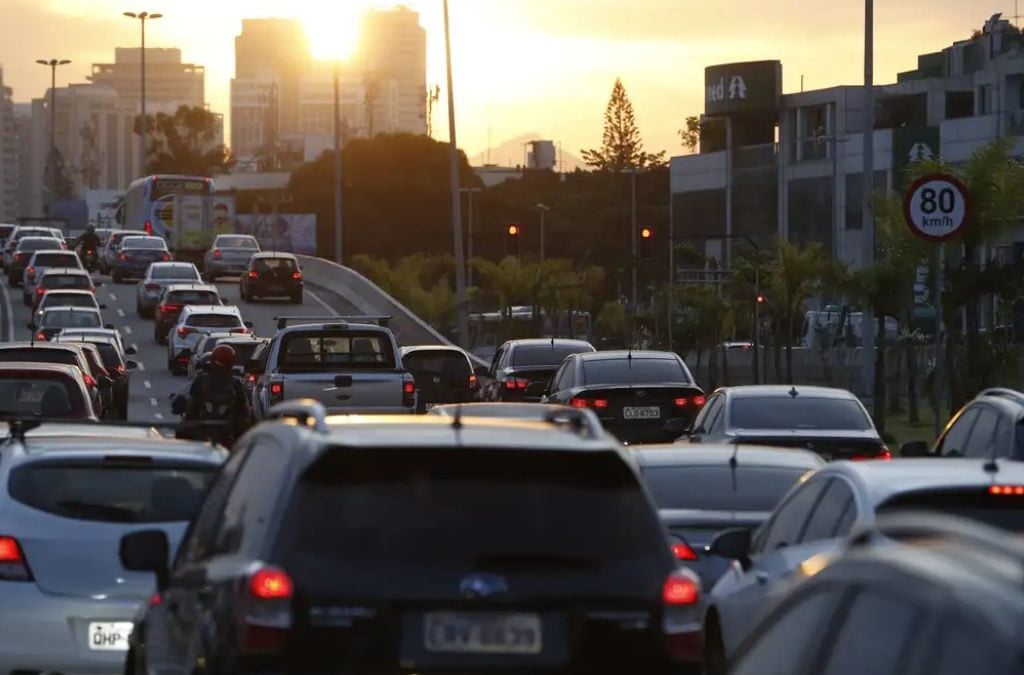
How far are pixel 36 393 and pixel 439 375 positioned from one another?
48.3 feet

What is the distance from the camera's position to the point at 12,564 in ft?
33.8

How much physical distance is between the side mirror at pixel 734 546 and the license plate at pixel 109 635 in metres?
2.80

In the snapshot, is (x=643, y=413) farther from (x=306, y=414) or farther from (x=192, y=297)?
(x=192, y=297)

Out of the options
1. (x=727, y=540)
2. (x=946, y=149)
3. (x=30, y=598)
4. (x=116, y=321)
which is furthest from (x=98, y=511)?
(x=946, y=149)

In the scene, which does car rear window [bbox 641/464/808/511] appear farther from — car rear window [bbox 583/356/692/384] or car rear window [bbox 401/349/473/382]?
car rear window [bbox 401/349/473/382]

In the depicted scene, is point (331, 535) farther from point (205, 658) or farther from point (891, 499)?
point (891, 499)

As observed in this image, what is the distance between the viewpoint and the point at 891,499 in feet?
30.0

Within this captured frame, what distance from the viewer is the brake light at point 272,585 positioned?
676cm

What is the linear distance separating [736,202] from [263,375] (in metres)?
73.1

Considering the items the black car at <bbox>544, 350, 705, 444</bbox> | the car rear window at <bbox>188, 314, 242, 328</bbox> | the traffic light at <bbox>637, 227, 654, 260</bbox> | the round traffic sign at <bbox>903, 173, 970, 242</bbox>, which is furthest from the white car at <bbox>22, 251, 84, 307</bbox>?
the round traffic sign at <bbox>903, 173, 970, 242</bbox>

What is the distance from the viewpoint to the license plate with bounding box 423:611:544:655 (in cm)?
679

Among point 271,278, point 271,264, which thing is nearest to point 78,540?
point 271,278

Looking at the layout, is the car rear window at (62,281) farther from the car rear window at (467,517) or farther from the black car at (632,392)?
the car rear window at (467,517)

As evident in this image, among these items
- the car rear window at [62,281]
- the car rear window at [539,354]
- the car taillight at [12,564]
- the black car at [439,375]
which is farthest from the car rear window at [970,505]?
the car rear window at [62,281]
